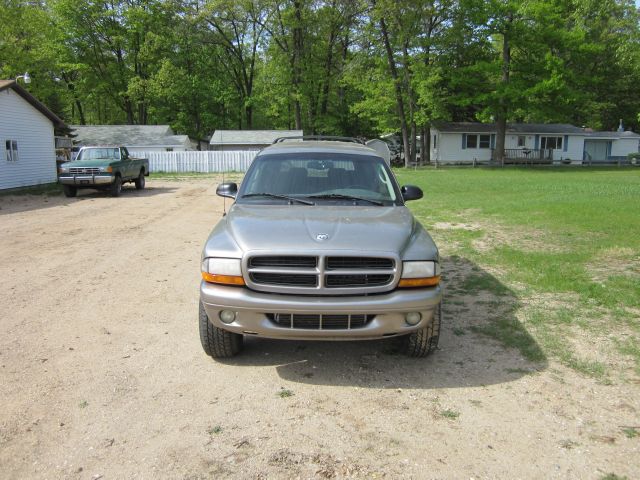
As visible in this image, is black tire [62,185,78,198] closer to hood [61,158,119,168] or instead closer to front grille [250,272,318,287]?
hood [61,158,119,168]

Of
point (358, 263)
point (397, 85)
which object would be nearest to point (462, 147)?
point (397, 85)

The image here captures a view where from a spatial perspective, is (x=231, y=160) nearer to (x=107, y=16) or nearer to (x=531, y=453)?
(x=107, y=16)

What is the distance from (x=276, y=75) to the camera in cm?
Result: 4647

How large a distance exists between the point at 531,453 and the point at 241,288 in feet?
7.17

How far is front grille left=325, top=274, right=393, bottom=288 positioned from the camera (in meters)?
3.81

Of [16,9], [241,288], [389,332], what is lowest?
[389,332]

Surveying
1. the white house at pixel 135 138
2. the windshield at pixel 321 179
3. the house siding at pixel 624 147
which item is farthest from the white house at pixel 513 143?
the windshield at pixel 321 179

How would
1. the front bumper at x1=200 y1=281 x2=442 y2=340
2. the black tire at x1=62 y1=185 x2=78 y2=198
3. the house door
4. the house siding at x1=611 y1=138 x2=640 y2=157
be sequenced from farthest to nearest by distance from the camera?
the house door < the house siding at x1=611 y1=138 x2=640 y2=157 < the black tire at x1=62 y1=185 x2=78 y2=198 < the front bumper at x1=200 y1=281 x2=442 y2=340

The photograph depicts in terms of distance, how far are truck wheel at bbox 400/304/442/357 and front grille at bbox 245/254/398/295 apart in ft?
1.94

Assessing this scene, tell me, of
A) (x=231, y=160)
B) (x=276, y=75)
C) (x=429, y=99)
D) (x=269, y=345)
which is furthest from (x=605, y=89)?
(x=269, y=345)

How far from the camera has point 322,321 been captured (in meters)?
3.79

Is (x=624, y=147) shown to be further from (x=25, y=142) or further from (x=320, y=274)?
(x=320, y=274)

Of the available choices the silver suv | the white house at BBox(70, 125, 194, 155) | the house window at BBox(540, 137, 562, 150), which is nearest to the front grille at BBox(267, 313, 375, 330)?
the silver suv

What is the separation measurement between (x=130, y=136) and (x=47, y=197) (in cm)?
2830
